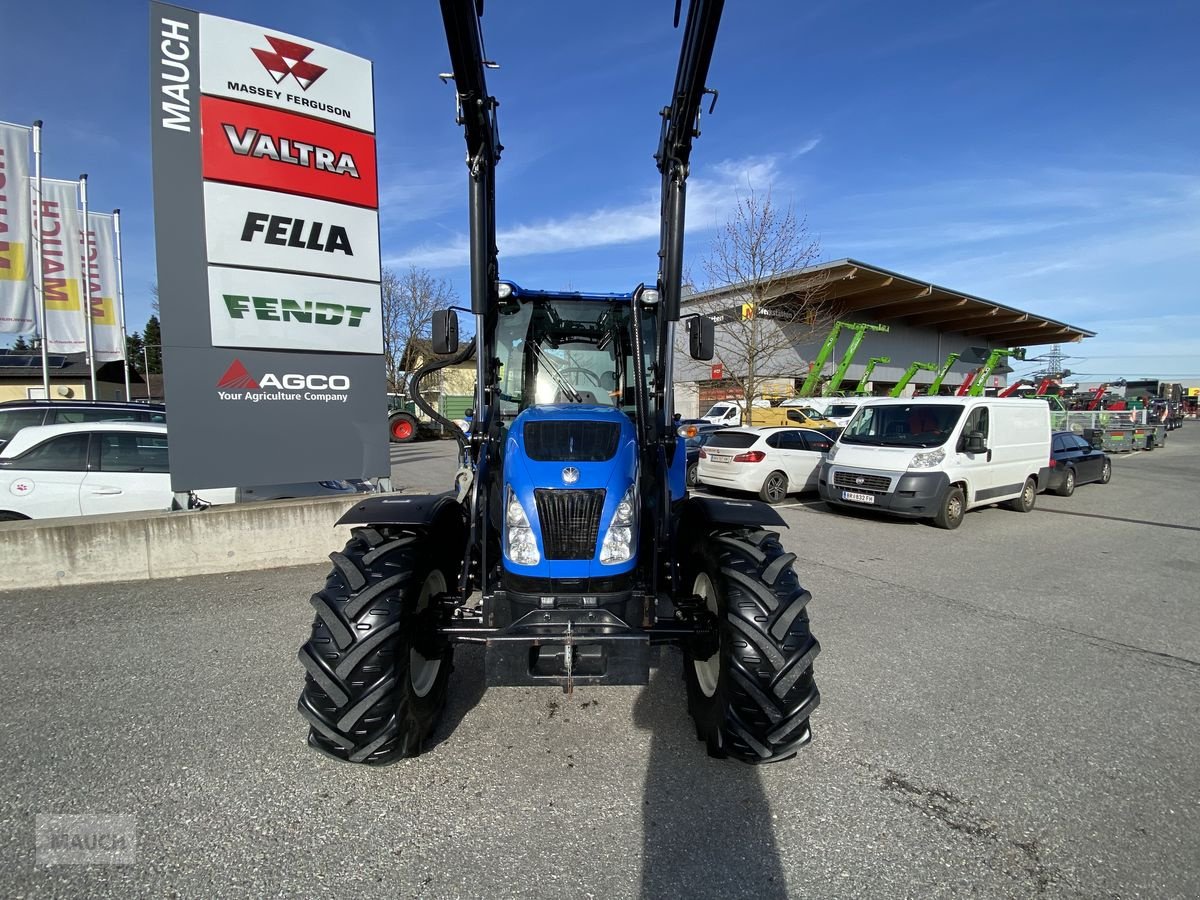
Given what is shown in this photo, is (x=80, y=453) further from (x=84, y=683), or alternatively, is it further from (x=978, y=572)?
(x=978, y=572)

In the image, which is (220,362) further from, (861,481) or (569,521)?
(861,481)

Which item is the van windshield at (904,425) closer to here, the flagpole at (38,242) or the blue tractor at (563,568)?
the blue tractor at (563,568)

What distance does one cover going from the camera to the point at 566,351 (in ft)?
14.0

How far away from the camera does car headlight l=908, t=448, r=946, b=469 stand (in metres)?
9.17

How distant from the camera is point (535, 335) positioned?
427 centimetres

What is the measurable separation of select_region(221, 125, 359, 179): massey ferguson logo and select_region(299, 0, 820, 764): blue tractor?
3.62 m

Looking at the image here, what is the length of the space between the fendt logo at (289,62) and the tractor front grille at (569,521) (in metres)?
5.93

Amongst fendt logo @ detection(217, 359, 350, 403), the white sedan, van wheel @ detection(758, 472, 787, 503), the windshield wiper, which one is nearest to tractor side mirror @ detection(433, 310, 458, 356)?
the windshield wiper

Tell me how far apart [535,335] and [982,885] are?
3682mm

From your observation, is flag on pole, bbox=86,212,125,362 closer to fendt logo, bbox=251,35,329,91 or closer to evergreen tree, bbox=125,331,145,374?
fendt logo, bbox=251,35,329,91

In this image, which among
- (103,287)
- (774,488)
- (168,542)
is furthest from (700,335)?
(103,287)

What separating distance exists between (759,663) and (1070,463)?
13890mm

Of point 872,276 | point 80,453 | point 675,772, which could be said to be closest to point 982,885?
point 675,772

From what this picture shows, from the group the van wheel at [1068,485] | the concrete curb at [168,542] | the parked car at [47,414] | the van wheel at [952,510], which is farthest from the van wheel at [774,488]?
the parked car at [47,414]
